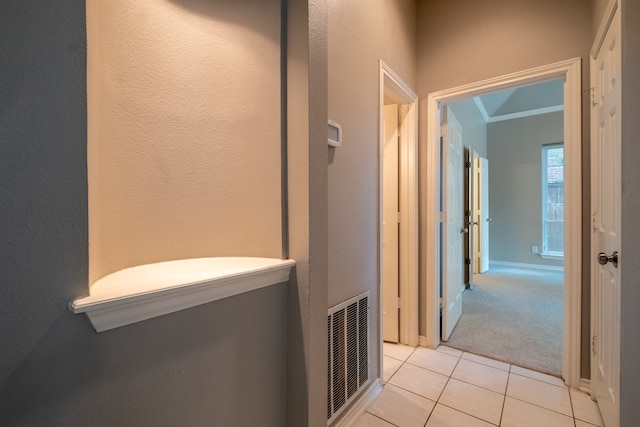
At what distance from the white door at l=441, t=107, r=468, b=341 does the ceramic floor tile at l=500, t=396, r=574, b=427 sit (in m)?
0.77

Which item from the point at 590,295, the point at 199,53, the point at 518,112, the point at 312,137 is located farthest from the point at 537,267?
the point at 199,53

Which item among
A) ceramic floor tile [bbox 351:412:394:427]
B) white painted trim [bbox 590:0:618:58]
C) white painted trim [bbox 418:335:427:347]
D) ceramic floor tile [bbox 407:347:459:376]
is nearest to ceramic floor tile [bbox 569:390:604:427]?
ceramic floor tile [bbox 407:347:459:376]

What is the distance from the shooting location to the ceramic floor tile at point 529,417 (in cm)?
→ 147

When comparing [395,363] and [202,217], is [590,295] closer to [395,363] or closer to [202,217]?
[395,363]

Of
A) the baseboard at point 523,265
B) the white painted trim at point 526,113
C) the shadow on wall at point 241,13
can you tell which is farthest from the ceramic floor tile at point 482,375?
the white painted trim at point 526,113

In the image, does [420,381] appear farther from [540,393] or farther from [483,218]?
[483,218]

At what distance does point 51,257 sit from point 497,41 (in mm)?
2675

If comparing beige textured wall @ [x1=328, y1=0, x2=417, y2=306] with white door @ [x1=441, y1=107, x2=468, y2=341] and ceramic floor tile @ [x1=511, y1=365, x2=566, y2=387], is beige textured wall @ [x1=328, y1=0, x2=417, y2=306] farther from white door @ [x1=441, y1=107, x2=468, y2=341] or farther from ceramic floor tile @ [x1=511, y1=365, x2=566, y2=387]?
ceramic floor tile @ [x1=511, y1=365, x2=566, y2=387]

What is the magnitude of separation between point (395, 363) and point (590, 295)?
1297 mm

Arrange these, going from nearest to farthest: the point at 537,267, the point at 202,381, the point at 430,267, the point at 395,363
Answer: the point at 202,381
the point at 395,363
the point at 430,267
the point at 537,267

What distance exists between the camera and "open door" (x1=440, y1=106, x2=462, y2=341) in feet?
7.75

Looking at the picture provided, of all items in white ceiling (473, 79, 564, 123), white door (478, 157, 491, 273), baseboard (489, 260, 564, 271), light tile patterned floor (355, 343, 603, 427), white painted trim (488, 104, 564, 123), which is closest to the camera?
light tile patterned floor (355, 343, 603, 427)

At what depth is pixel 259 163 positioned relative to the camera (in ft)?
3.63

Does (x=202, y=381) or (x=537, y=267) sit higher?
(x=202, y=381)
